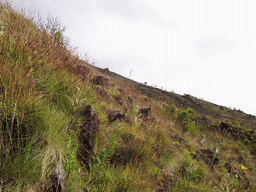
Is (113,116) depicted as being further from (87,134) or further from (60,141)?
(60,141)

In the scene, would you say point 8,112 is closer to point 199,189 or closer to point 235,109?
point 199,189

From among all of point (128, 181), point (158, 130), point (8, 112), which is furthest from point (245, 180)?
point (8, 112)

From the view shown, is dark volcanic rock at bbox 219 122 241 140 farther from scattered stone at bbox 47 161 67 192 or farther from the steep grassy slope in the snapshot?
scattered stone at bbox 47 161 67 192

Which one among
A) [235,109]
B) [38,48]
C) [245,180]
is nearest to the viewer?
[38,48]

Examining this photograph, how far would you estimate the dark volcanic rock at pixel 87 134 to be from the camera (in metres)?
2.00

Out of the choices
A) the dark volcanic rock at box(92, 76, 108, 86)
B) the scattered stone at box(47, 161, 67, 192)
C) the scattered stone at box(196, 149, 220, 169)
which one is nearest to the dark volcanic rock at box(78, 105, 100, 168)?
the scattered stone at box(47, 161, 67, 192)

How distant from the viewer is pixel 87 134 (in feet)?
6.85

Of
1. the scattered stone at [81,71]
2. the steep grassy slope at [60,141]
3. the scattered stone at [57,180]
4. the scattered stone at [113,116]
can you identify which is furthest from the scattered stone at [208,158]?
the scattered stone at [81,71]

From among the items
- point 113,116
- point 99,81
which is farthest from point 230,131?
point 99,81

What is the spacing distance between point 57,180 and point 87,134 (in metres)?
0.82

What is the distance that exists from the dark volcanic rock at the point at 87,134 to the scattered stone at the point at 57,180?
21.0 inches

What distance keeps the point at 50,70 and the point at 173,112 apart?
633 centimetres

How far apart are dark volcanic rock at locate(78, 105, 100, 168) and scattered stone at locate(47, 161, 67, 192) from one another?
53 cm

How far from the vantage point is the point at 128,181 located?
171cm
